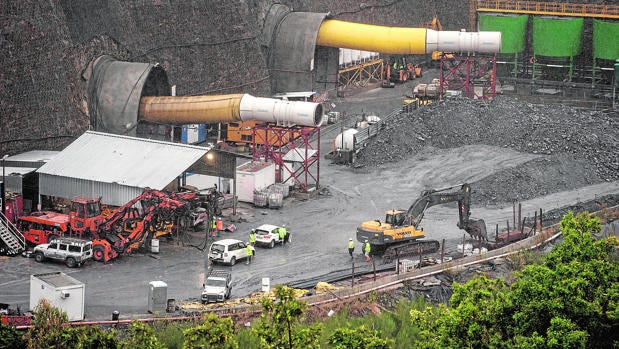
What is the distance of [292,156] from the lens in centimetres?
6975

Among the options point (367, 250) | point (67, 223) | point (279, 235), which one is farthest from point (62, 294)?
point (367, 250)

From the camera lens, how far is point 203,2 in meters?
80.9

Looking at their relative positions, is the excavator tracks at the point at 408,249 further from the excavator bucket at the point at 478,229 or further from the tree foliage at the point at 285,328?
the tree foliage at the point at 285,328

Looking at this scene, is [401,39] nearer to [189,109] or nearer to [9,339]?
[189,109]

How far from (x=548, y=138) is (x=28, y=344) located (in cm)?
4254

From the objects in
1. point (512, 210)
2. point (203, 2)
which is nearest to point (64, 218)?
point (512, 210)

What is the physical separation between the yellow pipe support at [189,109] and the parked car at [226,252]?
14024mm

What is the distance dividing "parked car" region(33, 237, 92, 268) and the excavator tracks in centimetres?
1289

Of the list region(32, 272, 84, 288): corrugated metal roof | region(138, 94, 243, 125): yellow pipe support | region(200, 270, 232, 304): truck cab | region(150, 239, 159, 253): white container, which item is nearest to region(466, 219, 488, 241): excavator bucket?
region(200, 270, 232, 304): truck cab

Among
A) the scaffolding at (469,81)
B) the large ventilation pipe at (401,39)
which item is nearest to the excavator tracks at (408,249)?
the scaffolding at (469,81)

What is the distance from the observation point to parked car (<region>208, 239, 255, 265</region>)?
2154 inches

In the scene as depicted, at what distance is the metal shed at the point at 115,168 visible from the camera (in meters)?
58.6

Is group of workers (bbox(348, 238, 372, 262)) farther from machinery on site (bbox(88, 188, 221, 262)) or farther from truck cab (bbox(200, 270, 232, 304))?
truck cab (bbox(200, 270, 232, 304))

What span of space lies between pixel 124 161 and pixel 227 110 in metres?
9.11
